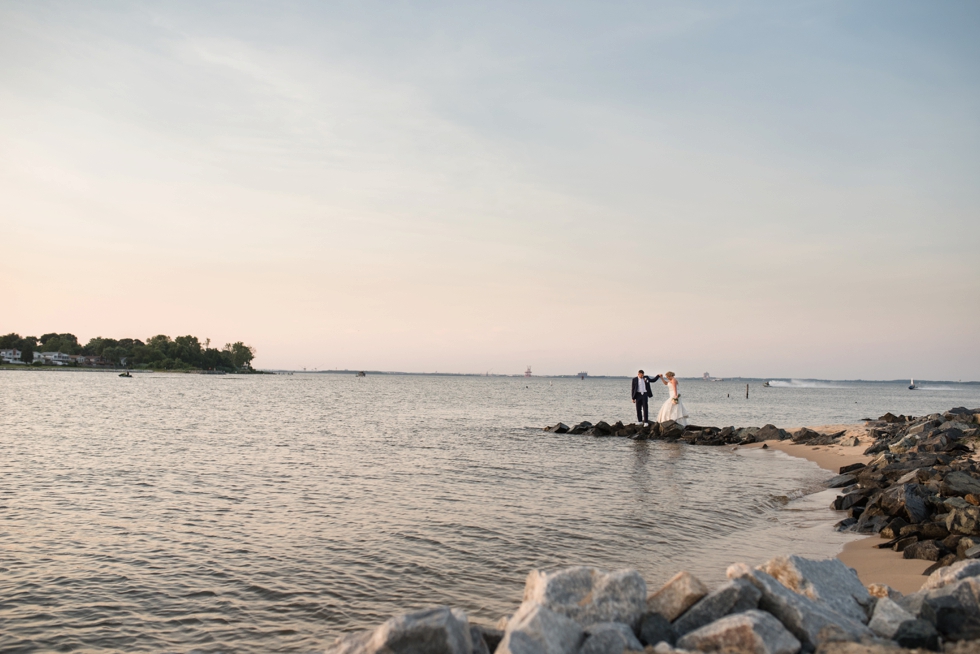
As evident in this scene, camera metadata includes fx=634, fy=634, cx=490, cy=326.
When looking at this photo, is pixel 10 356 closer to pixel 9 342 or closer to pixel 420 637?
pixel 9 342

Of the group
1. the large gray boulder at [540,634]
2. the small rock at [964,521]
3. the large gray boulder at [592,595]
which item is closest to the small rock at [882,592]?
the large gray boulder at [592,595]

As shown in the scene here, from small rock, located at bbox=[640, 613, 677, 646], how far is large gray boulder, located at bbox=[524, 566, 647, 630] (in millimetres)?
110

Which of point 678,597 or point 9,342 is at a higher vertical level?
point 9,342

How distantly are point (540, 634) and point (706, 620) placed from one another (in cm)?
159

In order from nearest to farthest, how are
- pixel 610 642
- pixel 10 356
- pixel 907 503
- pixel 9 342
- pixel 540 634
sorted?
pixel 540 634
pixel 610 642
pixel 907 503
pixel 10 356
pixel 9 342

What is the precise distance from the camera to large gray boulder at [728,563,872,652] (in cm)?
512

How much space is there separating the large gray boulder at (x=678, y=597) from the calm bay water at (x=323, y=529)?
2589 millimetres

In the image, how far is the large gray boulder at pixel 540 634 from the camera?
A: 4.83 meters

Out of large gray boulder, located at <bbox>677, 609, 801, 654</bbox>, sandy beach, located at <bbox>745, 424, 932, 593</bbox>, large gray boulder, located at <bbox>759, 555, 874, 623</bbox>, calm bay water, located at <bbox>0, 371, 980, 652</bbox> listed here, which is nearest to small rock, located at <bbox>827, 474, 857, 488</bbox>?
calm bay water, located at <bbox>0, 371, 980, 652</bbox>

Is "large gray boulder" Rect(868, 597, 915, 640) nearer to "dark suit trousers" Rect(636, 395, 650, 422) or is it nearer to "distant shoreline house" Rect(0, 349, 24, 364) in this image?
"dark suit trousers" Rect(636, 395, 650, 422)

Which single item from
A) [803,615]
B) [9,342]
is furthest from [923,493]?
[9,342]

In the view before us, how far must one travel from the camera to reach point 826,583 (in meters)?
6.30

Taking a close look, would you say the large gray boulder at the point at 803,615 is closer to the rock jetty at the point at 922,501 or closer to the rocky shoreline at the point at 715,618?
the rocky shoreline at the point at 715,618

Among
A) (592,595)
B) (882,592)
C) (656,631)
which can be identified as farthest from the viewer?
(882,592)
